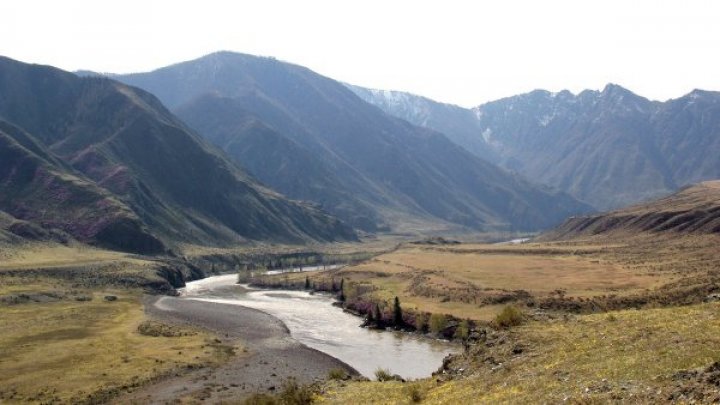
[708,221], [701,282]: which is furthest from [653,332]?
[708,221]

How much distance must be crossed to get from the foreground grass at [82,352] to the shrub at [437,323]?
3340cm

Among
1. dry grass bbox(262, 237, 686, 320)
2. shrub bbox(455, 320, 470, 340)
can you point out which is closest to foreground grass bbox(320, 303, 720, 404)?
shrub bbox(455, 320, 470, 340)

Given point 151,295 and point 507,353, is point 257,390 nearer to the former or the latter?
point 507,353

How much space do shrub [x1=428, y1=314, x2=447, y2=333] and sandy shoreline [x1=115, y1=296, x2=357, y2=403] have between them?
69.1 ft

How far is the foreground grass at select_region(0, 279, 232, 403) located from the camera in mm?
71000

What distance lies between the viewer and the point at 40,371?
7738 cm

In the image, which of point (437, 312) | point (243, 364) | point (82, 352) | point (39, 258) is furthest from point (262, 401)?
point (39, 258)

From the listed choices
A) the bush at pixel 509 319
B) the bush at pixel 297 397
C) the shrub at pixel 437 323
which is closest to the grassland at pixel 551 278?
the shrub at pixel 437 323

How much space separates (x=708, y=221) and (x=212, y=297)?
443 ft

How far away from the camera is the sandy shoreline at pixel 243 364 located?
232 feet

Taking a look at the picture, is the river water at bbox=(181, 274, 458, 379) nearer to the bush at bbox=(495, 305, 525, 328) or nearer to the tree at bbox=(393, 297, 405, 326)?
the tree at bbox=(393, 297, 405, 326)

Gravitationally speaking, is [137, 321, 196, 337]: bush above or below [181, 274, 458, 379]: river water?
above

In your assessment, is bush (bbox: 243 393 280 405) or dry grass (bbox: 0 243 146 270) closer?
bush (bbox: 243 393 280 405)

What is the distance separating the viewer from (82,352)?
291ft
